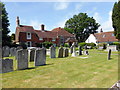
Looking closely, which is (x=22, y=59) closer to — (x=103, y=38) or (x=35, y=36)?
(x=35, y=36)

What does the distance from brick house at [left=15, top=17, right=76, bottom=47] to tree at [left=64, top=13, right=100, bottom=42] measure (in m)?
18.6

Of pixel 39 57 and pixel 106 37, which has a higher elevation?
pixel 106 37

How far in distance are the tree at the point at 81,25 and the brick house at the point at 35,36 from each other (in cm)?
1860

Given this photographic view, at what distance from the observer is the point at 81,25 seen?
67.8 meters

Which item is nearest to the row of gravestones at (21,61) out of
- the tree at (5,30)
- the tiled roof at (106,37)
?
the tree at (5,30)

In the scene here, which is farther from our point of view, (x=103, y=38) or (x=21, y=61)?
(x=103, y=38)

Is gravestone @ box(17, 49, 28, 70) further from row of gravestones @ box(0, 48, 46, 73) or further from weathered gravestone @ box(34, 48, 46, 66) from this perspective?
weathered gravestone @ box(34, 48, 46, 66)

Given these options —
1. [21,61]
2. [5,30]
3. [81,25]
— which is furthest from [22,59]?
[81,25]

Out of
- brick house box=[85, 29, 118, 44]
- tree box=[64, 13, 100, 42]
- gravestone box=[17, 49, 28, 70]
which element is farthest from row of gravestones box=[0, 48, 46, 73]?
tree box=[64, 13, 100, 42]

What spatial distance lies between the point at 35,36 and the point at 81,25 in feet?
117

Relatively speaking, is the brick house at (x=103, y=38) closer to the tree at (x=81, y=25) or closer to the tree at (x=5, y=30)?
the tree at (x=81, y=25)

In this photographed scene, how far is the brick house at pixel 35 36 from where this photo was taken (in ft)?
123

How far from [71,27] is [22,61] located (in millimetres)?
63278

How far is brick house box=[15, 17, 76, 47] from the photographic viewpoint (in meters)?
37.6
